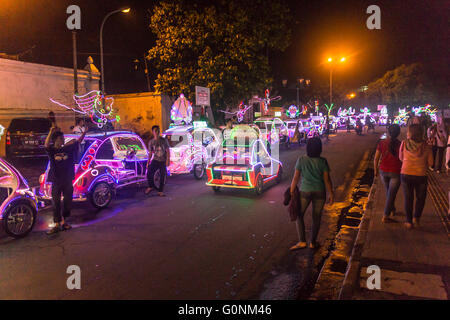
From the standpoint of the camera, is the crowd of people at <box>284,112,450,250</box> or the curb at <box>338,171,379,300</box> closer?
the curb at <box>338,171,379,300</box>

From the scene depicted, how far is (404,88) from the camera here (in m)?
58.0

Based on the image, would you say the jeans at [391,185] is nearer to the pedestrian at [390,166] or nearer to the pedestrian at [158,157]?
the pedestrian at [390,166]

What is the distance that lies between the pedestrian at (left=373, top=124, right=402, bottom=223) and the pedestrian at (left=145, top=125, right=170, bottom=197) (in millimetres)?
5310

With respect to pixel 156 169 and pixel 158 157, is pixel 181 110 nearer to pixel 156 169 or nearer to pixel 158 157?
pixel 156 169

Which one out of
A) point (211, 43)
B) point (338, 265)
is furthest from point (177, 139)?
point (211, 43)

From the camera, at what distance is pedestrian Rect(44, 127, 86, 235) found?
21.3 feet

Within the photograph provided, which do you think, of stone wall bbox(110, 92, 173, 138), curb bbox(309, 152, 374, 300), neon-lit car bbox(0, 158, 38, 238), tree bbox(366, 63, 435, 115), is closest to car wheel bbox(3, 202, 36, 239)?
neon-lit car bbox(0, 158, 38, 238)

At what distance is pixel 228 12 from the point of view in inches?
770

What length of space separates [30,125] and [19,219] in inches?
372

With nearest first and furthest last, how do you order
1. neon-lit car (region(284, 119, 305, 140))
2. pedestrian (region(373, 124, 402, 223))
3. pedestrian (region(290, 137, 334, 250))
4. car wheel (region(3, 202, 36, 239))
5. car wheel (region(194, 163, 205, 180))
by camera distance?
pedestrian (region(290, 137, 334, 250)) → car wheel (region(3, 202, 36, 239)) → pedestrian (region(373, 124, 402, 223)) → car wheel (region(194, 163, 205, 180)) → neon-lit car (region(284, 119, 305, 140))

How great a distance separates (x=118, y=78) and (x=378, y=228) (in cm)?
2706

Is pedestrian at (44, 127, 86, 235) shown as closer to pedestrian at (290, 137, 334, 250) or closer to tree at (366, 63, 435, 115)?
pedestrian at (290, 137, 334, 250)

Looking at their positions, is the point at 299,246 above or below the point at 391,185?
below
